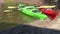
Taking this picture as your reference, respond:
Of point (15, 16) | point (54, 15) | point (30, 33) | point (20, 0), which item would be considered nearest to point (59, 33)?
point (30, 33)

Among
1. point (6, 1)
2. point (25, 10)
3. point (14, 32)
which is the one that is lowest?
point (6, 1)

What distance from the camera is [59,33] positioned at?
8.68ft

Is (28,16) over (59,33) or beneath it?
beneath

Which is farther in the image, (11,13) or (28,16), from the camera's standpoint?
(11,13)

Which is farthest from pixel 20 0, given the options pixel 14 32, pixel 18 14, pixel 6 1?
pixel 14 32

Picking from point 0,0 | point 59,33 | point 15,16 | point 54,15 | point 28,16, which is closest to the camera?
point 59,33

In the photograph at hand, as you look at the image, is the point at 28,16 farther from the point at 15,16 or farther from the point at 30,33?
the point at 30,33

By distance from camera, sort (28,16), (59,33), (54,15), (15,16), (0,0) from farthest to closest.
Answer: (0,0) → (15,16) → (28,16) → (54,15) → (59,33)

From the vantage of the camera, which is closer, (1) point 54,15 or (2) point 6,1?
(1) point 54,15

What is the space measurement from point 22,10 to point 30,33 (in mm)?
2334

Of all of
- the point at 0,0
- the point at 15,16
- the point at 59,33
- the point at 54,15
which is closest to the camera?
the point at 59,33

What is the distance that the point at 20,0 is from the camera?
7.24 meters

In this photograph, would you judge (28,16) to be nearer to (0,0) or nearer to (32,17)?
(32,17)

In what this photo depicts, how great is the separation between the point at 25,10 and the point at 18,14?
529 mm
